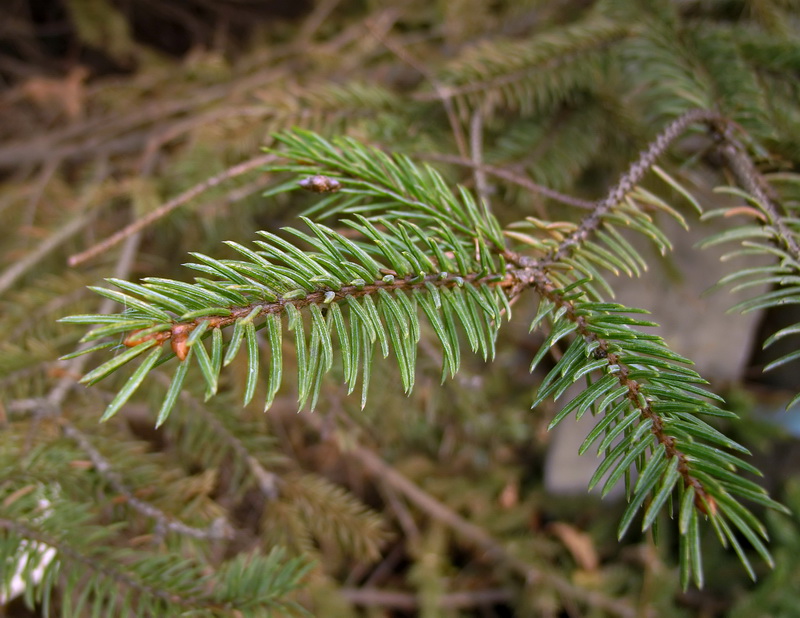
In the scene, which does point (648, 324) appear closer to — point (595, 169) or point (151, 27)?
point (595, 169)

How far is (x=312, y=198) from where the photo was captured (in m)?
0.91

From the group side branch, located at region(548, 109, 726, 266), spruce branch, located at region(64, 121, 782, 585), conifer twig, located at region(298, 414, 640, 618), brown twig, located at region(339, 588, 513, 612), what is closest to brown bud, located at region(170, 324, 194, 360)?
spruce branch, located at region(64, 121, 782, 585)

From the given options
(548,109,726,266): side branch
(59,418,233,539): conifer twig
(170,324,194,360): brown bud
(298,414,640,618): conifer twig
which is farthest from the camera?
(298,414,640,618): conifer twig

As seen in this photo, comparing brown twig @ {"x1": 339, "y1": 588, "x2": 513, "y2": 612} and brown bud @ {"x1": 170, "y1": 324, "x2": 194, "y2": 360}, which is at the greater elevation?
brown bud @ {"x1": 170, "y1": 324, "x2": 194, "y2": 360}

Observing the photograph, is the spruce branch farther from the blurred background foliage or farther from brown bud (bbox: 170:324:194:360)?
the blurred background foliage

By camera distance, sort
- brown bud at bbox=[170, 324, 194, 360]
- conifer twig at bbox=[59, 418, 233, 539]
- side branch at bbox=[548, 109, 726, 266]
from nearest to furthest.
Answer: brown bud at bbox=[170, 324, 194, 360] < side branch at bbox=[548, 109, 726, 266] < conifer twig at bbox=[59, 418, 233, 539]

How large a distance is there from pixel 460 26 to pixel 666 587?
1.42 meters

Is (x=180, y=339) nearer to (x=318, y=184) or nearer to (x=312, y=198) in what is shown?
(x=318, y=184)

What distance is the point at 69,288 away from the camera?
92 cm

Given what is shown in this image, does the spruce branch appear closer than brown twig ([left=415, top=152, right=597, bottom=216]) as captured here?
Yes

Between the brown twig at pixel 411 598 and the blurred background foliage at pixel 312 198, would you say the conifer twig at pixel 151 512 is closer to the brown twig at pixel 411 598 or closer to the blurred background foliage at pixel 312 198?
the blurred background foliage at pixel 312 198

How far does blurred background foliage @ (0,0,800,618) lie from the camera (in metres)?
0.75

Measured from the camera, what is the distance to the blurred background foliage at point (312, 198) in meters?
0.75

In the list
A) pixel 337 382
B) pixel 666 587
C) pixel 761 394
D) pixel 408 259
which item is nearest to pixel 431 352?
pixel 337 382
